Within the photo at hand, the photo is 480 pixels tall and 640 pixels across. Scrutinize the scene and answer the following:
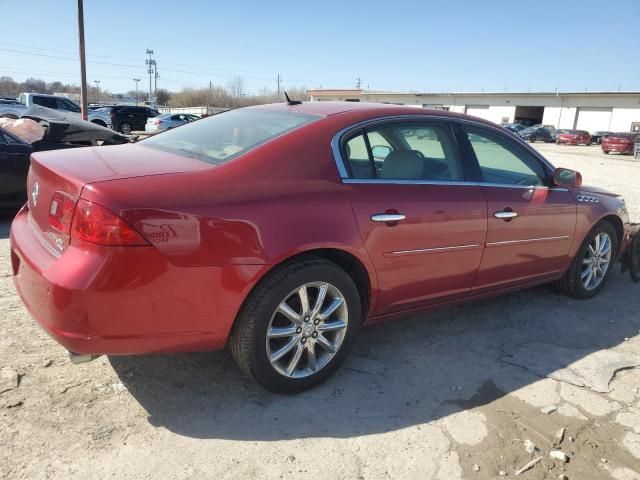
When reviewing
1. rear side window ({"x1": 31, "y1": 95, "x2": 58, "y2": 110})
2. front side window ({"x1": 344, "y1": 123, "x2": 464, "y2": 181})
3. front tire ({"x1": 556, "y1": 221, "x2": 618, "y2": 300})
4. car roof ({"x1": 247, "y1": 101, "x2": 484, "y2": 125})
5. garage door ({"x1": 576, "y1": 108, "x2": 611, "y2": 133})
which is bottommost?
front tire ({"x1": 556, "y1": 221, "x2": 618, "y2": 300})

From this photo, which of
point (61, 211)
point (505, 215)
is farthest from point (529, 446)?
point (61, 211)

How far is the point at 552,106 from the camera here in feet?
177

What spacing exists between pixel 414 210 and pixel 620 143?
34250 millimetres

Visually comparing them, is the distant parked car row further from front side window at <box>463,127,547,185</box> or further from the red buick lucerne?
the red buick lucerne

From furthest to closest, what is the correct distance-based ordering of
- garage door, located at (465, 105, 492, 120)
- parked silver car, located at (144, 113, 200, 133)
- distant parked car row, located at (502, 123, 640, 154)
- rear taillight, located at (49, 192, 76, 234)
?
garage door, located at (465, 105, 492, 120) < distant parked car row, located at (502, 123, 640, 154) < parked silver car, located at (144, 113, 200, 133) < rear taillight, located at (49, 192, 76, 234)

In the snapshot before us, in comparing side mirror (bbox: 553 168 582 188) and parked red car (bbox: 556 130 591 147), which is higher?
side mirror (bbox: 553 168 582 188)

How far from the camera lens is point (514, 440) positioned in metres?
2.62

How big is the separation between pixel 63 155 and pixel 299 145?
130cm

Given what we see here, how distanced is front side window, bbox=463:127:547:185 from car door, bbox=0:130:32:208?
17.2 ft

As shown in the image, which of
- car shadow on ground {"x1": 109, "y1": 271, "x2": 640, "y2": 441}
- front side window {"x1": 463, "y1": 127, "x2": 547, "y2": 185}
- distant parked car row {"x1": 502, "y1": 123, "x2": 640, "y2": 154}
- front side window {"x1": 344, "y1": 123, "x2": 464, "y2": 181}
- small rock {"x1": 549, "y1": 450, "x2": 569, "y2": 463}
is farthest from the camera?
distant parked car row {"x1": 502, "y1": 123, "x2": 640, "y2": 154}

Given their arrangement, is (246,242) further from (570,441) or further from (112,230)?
(570,441)

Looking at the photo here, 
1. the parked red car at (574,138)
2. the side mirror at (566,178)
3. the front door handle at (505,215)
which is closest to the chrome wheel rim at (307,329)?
the front door handle at (505,215)

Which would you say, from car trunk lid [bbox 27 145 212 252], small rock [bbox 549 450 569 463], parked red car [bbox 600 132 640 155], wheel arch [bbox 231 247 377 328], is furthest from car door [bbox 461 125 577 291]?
parked red car [bbox 600 132 640 155]

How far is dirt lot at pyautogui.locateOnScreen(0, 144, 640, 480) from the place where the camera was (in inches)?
92.4
